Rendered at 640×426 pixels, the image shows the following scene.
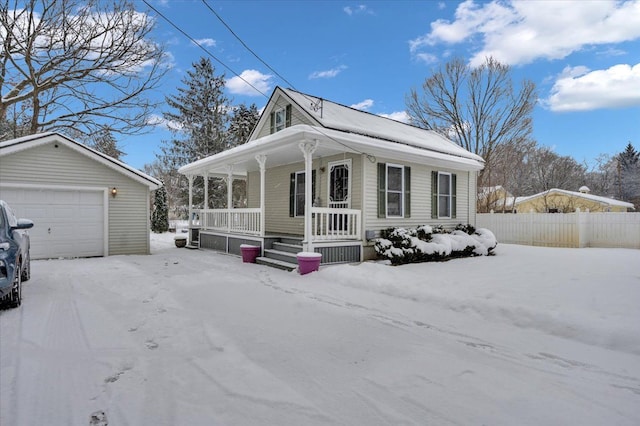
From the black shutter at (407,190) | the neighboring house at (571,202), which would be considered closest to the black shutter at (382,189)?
the black shutter at (407,190)

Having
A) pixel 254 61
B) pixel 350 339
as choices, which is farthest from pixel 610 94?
pixel 350 339

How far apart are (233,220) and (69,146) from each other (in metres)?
5.34

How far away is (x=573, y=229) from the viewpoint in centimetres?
1357

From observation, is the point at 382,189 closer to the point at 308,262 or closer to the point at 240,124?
the point at 308,262

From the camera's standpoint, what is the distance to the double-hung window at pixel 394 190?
9739mm

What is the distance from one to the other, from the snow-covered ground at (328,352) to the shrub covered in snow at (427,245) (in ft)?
6.91

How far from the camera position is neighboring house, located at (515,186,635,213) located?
77.5 feet

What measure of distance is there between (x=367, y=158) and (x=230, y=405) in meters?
7.65

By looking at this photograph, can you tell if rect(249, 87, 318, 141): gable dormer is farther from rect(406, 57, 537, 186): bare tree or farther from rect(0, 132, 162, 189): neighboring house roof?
rect(406, 57, 537, 186): bare tree

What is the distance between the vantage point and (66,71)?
12.9 m

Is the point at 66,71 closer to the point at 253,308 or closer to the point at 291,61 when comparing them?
the point at 291,61

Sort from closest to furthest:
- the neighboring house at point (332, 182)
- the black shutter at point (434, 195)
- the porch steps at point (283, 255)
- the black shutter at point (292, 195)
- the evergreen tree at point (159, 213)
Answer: the porch steps at point (283, 255) < the neighboring house at point (332, 182) < the black shutter at point (434, 195) < the black shutter at point (292, 195) < the evergreen tree at point (159, 213)

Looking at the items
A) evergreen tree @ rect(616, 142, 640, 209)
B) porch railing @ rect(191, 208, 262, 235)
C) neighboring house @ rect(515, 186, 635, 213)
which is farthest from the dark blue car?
evergreen tree @ rect(616, 142, 640, 209)

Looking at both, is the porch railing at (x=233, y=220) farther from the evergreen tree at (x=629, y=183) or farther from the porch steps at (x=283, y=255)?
the evergreen tree at (x=629, y=183)
